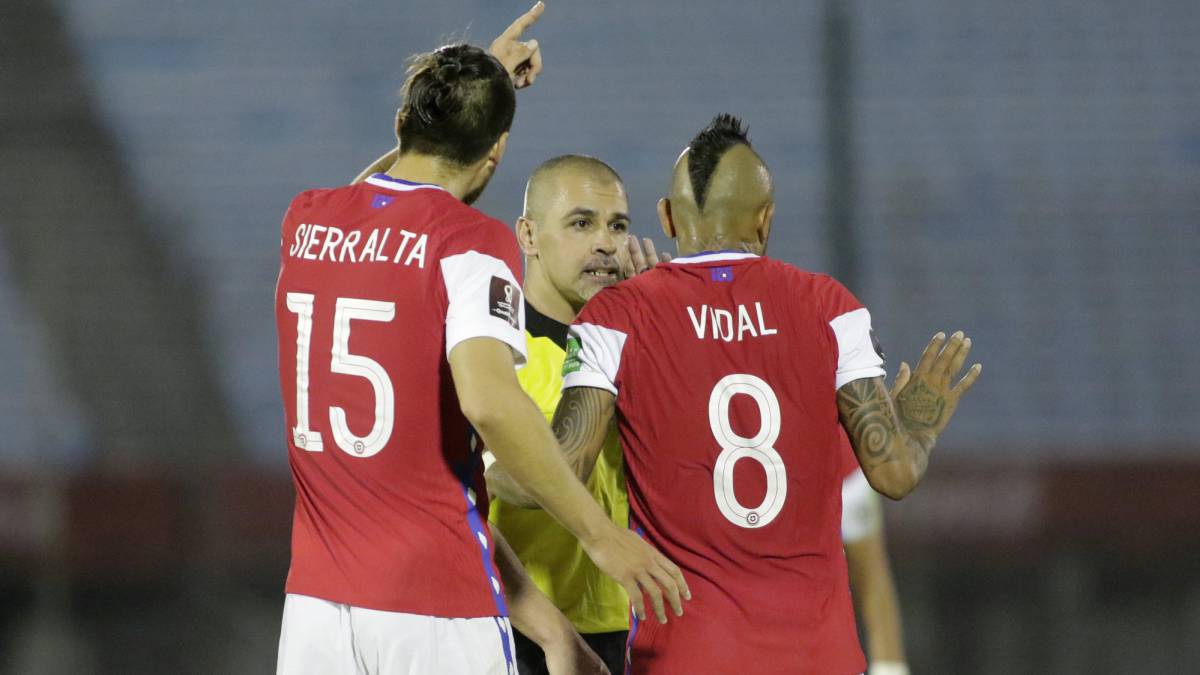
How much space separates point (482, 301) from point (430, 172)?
12.9 inches

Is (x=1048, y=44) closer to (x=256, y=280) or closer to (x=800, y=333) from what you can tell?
(x=256, y=280)

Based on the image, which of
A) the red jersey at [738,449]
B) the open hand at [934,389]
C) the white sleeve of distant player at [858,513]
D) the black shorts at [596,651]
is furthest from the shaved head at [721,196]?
the black shorts at [596,651]

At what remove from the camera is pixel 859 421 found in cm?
262

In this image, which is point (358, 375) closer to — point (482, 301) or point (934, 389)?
point (482, 301)

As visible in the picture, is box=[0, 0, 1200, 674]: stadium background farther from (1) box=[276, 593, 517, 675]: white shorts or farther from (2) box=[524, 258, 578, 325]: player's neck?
(1) box=[276, 593, 517, 675]: white shorts

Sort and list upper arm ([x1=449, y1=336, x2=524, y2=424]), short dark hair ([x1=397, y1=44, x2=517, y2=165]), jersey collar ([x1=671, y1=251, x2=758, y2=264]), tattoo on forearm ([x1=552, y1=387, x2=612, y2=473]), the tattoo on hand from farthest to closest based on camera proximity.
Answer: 1. the tattoo on hand
2. jersey collar ([x1=671, y1=251, x2=758, y2=264])
3. tattoo on forearm ([x1=552, y1=387, x2=612, y2=473])
4. short dark hair ([x1=397, y1=44, x2=517, y2=165])
5. upper arm ([x1=449, y1=336, x2=524, y2=424])

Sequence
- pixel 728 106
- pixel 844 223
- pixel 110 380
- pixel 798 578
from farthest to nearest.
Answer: pixel 728 106
pixel 110 380
pixel 844 223
pixel 798 578

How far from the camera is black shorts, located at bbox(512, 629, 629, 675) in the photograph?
11.1ft

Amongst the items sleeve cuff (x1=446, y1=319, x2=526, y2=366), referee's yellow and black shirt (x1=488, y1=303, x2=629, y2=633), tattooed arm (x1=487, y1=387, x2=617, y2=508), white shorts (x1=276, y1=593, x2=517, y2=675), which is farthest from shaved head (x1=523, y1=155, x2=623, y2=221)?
white shorts (x1=276, y1=593, x2=517, y2=675)

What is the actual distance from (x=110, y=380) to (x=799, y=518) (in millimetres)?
7992

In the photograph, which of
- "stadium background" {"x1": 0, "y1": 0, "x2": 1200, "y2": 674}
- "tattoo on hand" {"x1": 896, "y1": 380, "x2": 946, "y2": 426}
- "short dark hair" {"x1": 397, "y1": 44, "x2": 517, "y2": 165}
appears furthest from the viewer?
"stadium background" {"x1": 0, "y1": 0, "x2": 1200, "y2": 674}

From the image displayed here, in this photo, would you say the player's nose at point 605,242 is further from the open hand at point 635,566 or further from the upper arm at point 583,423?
the open hand at point 635,566

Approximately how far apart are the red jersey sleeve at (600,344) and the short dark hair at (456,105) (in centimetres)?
39

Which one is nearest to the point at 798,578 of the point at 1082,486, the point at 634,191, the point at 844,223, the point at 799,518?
the point at 799,518
